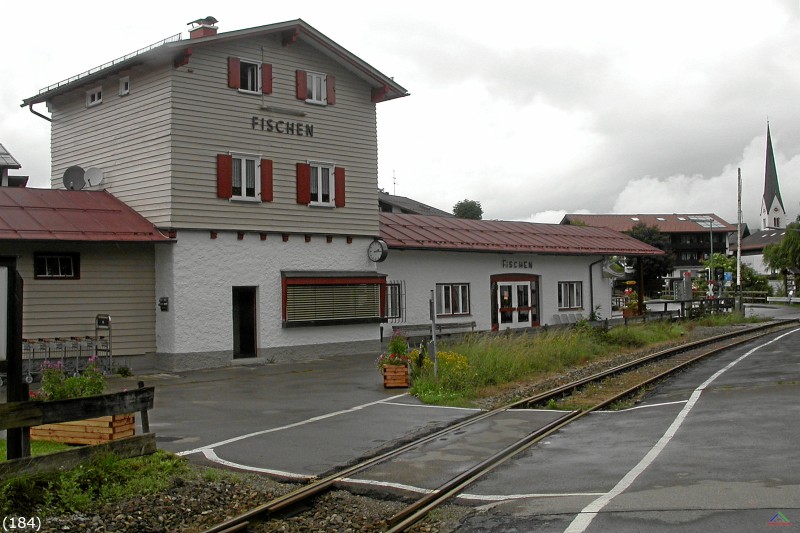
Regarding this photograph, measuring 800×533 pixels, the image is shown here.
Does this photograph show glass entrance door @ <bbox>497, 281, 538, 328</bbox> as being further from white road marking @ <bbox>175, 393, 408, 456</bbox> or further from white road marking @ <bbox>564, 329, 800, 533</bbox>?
white road marking @ <bbox>564, 329, 800, 533</bbox>

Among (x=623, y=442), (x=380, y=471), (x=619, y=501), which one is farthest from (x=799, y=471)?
(x=380, y=471)

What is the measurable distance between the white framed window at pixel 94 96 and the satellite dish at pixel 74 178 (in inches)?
78.3

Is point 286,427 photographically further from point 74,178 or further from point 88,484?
point 74,178

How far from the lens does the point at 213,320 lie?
21.5 m

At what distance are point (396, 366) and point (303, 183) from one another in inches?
329

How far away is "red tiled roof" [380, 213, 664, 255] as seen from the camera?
1102 inches

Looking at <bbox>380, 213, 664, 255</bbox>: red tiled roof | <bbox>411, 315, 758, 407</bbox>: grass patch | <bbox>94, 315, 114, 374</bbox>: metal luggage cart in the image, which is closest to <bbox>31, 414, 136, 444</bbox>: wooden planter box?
<bbox>411, 315, 758, 407</bbox>: grass patch

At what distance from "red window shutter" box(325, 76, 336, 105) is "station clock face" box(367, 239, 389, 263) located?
4357mm

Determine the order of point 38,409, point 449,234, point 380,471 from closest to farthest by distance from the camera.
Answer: point 38,409, point 380,471, point 449,234

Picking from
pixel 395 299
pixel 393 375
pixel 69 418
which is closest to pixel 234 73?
pixel 395 299

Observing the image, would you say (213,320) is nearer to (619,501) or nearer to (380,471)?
(380,471)

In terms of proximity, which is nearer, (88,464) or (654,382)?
(88,464)

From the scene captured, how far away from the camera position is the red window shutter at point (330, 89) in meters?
24.4

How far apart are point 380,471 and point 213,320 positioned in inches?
515
